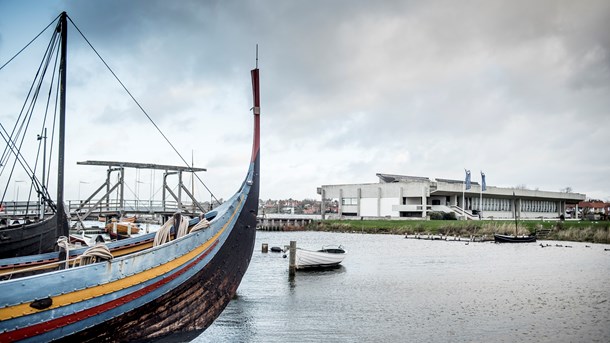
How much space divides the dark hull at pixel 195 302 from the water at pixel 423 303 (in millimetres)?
2418

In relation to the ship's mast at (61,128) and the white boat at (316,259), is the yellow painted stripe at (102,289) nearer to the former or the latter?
the ship's mast at (61,128)

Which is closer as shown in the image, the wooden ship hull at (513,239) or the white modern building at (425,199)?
the wooden ship hull at (513,239)

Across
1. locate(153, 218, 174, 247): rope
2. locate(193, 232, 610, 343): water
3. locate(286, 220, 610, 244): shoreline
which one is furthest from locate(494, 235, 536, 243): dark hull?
locate(153, 218, 174, 247): rope

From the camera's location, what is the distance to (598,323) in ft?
50.7

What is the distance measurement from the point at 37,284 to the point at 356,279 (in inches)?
813

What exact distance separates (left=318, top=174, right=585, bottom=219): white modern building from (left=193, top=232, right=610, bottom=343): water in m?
46.5

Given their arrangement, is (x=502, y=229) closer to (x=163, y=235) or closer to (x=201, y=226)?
(x=201, y=226)

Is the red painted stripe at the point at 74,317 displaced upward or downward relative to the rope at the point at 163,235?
downward

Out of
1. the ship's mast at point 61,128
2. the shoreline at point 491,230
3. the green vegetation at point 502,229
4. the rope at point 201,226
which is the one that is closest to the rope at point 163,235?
the rope at point 201,226

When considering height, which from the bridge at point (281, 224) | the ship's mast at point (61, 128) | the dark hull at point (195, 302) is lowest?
the bridge at point (281, 224)

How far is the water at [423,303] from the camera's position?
13.9m

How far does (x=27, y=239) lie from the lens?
1662 cm

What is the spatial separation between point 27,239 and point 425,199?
6999 cm

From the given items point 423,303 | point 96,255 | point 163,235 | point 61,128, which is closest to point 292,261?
point 423,303
